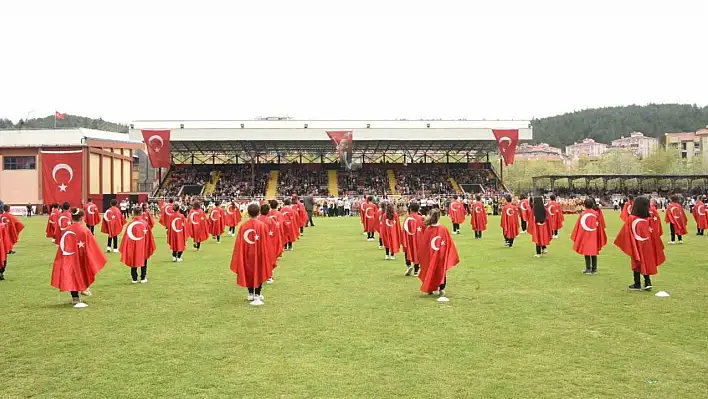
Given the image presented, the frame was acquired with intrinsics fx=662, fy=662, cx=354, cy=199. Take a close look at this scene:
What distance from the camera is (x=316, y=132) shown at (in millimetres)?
54969

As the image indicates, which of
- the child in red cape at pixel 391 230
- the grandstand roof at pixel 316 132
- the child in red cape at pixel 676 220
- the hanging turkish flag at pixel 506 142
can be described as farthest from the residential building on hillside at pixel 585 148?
the child in red cape at pixel 391 230

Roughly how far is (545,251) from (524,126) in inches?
1524

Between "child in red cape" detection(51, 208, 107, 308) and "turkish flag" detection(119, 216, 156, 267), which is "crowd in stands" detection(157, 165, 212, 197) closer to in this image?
"turkish flag" detection(119, 216, 156, 267)

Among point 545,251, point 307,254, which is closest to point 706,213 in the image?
point 545,251

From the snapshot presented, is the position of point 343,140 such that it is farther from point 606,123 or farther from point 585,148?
point 606,123

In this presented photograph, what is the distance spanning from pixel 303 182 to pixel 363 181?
5686 mm

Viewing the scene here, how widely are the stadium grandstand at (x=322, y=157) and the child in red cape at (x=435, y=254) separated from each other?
133ft

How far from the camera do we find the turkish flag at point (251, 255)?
11.1 meters

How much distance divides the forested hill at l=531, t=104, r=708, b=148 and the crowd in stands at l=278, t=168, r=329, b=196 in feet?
324

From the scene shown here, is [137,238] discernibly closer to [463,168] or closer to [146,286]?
[146,286]

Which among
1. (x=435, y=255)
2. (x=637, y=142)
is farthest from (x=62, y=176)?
(x=637, y=142)

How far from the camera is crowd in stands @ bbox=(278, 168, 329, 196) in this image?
59906mm

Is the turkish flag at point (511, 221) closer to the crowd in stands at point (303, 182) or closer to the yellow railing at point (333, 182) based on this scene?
the crowd in stands at point (303, 182)

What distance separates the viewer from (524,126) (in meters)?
A: 57.2
